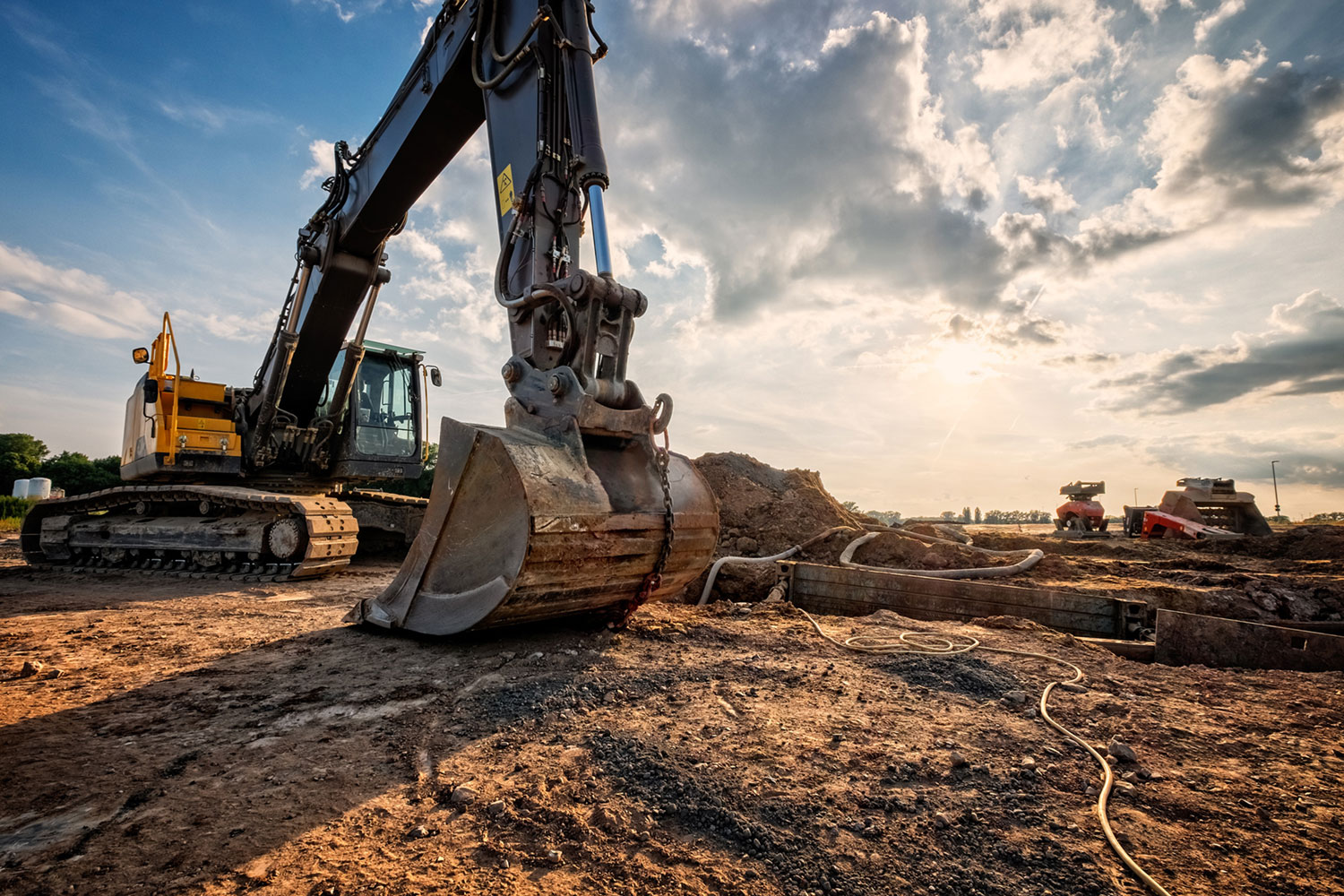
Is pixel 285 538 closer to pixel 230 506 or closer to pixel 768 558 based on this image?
pixel 230 506

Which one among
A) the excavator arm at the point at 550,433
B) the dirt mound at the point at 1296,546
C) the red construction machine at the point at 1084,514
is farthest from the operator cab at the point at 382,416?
the red construction machine at the point at 1084,514

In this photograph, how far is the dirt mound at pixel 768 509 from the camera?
28.4 feet

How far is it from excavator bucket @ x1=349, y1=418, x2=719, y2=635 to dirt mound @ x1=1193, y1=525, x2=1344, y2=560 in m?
12.6

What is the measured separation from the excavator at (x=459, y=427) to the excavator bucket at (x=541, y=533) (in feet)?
0.04

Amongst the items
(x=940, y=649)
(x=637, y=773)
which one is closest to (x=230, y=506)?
(x=637, y=773)

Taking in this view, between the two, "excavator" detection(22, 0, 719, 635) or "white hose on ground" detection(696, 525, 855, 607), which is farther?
"white hose on ground" detection(696, 525, 855, 607)

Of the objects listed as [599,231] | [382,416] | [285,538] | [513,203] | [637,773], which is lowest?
[637,773]

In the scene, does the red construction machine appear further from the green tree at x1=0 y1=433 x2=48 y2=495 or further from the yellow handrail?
the green tree at x1=0 y1=433 x2=48 y2=495

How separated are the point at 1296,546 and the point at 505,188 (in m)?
14.4

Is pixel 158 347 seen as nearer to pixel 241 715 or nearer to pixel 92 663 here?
pixel 92 663

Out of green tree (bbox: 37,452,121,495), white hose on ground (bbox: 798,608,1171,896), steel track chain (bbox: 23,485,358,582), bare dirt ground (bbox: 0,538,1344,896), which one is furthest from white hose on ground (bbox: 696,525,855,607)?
green tree (bbox: 37,452,121,495)

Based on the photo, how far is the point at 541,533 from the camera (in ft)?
9.75

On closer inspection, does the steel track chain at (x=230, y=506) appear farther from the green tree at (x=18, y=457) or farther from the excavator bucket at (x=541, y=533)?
the green tree at (x=18, y=457)

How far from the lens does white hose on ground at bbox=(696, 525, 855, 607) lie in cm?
626
